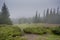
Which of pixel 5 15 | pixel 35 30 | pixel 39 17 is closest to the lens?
pixel 35 30

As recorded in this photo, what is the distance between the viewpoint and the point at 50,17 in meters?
7.21

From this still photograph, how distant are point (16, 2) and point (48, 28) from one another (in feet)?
9.17

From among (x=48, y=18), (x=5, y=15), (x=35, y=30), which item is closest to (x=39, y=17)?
(x=48, y=18)

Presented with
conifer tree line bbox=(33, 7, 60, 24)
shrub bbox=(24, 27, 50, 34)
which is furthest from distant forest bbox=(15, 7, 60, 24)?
shrub bbox=(24, 27, 50, 34)

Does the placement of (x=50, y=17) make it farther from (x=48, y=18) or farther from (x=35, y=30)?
(x=35, y=30)

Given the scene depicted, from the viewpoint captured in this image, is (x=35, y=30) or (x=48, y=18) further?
(x=48, y=18)

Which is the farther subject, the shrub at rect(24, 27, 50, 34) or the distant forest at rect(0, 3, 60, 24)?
the distant forest at rect(0, 3, 60, 24)

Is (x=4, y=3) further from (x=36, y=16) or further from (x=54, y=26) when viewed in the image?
(x=54, y=26)

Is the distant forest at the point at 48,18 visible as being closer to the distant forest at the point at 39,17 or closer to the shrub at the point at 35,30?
the distant forest at the point at 39,17

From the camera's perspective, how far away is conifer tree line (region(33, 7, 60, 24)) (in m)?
6.98

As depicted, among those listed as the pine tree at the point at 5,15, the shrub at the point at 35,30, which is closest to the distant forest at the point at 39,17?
the pine tree at the point at 5,15

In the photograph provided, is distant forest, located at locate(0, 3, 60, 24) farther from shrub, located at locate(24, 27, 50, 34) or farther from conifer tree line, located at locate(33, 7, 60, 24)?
shrub, located at locate(24, 27, 50, 34)

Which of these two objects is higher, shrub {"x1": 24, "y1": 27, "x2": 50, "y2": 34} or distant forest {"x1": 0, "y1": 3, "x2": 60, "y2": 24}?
distant forest {"x1": 0, "y1": 3, "x2": 60, "y2": 24}

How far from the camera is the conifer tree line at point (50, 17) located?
6.98 m
